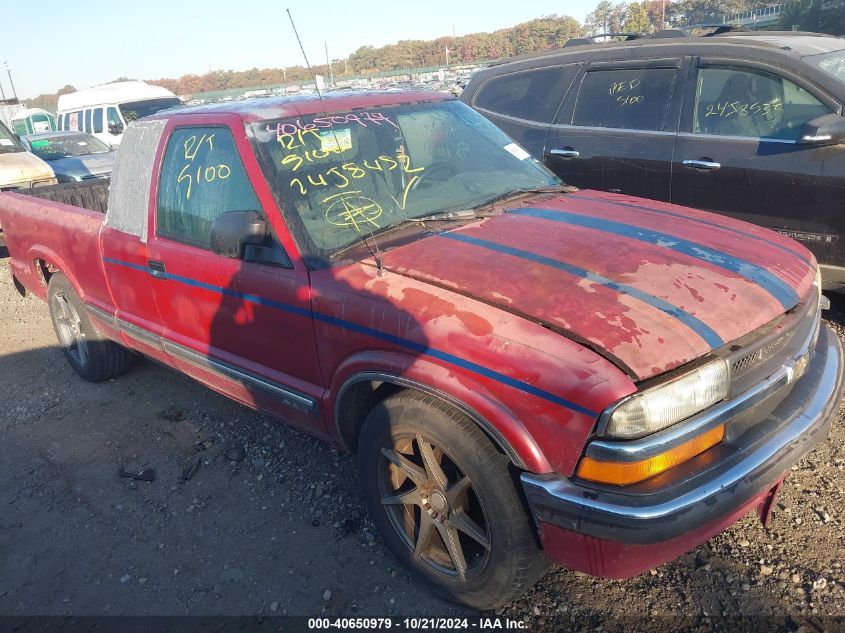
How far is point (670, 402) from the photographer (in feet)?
6.44

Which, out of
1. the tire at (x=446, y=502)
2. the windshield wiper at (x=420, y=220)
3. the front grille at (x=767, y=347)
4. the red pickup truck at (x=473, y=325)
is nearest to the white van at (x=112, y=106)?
the red pickup truck at (x=473, y=325)

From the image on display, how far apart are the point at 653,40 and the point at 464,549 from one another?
446 cm

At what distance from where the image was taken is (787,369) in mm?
2287

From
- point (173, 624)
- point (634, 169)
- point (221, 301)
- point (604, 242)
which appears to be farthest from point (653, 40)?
point (173, 624)

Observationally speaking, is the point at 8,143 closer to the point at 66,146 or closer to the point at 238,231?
the point at 66,146

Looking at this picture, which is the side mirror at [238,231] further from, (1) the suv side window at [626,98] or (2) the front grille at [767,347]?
(1) the suv side window at [626,98]

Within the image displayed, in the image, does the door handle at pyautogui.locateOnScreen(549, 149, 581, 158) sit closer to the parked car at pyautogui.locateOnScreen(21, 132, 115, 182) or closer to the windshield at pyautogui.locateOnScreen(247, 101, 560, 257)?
the windshield at pyautogui.locateOnScreen(247, 101, 560, 257)

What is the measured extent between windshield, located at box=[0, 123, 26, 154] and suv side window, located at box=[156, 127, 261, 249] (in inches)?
316

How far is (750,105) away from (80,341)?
A: 5133mm

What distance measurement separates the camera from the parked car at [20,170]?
8992mm

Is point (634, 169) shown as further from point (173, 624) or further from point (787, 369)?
point (173, 624)

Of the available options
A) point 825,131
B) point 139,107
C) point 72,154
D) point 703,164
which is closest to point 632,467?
point 825,131

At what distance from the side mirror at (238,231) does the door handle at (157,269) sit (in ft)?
2.45

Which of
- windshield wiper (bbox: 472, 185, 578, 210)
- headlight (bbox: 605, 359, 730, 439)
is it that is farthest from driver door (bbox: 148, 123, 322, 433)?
headlight (bbox: 605, 359, 730, 439)
